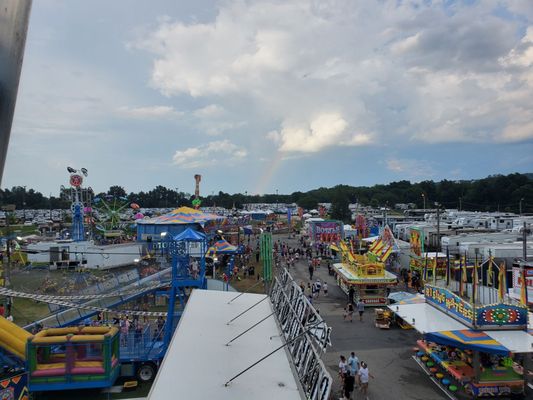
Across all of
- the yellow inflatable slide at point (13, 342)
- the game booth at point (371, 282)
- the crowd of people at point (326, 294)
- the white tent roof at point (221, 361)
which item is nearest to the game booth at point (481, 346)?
the crowd of people at point (326, 294)

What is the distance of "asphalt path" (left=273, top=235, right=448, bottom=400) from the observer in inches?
466

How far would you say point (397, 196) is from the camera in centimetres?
13100

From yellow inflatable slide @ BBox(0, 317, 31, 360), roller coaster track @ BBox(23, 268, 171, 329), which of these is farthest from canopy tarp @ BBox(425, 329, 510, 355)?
yellow inflatable slide @ BBox(0, 317, 31, 360)

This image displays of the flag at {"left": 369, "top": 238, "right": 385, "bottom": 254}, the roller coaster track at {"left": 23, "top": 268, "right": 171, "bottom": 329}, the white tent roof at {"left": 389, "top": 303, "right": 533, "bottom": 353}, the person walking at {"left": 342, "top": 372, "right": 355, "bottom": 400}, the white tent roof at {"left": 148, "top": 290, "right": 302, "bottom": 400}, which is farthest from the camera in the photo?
the flag at {"left": 369, "top": 238, "right": 385, "bottom": 254}

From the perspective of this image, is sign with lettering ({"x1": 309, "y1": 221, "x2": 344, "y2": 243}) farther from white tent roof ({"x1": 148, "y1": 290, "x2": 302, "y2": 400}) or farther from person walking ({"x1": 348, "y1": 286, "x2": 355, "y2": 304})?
white tent roof ({"x1": 148, "y1": 290, "x2": 302, "y2": 400})

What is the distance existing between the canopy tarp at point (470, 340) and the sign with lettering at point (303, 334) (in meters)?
5.02

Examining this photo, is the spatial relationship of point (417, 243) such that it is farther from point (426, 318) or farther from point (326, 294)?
point (426, 318)

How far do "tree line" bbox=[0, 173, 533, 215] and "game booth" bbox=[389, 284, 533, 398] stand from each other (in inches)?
1384

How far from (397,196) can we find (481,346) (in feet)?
414

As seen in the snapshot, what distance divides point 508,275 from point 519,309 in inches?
538

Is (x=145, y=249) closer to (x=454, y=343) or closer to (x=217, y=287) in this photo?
(x=217, y=287)

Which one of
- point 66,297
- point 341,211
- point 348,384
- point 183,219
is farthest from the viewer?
point 341,211

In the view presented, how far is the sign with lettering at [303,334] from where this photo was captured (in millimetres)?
5377

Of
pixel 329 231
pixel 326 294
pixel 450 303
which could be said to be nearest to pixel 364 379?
pixel 450 303
